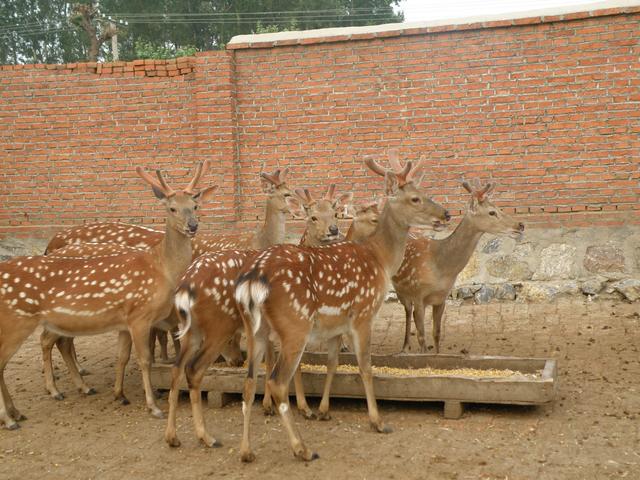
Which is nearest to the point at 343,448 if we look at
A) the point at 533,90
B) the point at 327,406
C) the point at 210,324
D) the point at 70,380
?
the point at 327,406

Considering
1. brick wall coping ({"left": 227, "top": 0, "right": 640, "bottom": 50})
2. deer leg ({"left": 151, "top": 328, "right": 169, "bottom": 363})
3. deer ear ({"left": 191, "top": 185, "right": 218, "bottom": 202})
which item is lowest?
deer leg ({"left": 151, "top": 328, "right": 169, "bottom": 363})

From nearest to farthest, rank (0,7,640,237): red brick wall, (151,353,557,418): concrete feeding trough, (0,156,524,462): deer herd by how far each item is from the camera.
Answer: (0,156,524,462): deer herd → (151,353,557,418): concrete feeding trough → (0,7,640,237): red brick wall

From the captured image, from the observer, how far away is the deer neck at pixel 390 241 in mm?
6477

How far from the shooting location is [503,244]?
404 inches

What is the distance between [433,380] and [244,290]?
1.74m

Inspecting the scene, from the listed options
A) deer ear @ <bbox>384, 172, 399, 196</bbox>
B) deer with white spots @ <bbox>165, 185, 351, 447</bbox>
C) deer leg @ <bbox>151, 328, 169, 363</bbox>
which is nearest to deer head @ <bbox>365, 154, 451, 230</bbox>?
deer ear @ <bbox>384, 172, 399, 196</bbox>

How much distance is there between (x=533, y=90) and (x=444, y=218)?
12.9 feet

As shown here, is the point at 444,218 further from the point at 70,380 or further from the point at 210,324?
the point at 70,380

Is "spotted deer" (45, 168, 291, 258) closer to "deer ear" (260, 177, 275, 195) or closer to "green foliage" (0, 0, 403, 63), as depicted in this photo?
"deer ear" (260, 177, 275, 195)

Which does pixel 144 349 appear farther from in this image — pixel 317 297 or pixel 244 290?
pixel 317 297

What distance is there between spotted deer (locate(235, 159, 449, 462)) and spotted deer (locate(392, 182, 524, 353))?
98cm

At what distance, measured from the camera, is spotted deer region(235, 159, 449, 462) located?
532cm

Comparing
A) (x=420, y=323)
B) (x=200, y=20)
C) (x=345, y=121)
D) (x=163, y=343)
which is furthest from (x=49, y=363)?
(x=200, y=20)

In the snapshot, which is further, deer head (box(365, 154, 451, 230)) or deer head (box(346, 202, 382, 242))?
deer head (box(346, 202, 382, 242))
